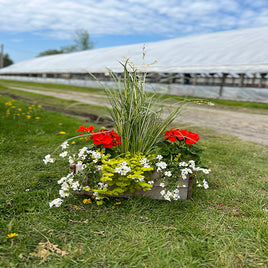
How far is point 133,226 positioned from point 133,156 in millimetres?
697

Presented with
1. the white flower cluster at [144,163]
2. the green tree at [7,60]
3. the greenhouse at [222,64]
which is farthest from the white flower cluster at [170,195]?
the green tree at [7,60]

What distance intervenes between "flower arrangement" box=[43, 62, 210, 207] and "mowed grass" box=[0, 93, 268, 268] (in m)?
0.15

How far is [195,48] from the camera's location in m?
17.3

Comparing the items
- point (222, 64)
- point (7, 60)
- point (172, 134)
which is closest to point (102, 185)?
point (172, 134)

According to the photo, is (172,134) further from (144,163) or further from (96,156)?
(96,156)

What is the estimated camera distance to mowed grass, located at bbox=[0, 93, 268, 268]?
1625 mm

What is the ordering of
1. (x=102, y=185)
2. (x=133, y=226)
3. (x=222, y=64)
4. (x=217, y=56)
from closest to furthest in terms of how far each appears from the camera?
1. (x=133, y=226)
2. (x=102, y=185)
3. (x=222, y=64)
4. (x=217, y=56)

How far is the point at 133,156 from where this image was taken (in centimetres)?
248

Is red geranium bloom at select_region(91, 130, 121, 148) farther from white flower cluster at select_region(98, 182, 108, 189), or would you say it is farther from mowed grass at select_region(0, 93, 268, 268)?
A: mowed grass at select_region(0, 93, 268, 268)

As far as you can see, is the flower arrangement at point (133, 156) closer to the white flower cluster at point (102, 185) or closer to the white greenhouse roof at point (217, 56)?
the white flower cluster at point (102, 185)

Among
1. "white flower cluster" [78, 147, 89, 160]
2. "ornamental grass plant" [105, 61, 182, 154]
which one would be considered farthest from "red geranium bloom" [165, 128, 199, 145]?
"white flower cluster" [78, 147, 89, 160]

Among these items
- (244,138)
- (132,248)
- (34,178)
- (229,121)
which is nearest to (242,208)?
(132,248)

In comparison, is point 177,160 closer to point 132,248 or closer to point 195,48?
point 132,248

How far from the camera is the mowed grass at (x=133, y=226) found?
5.33ft
